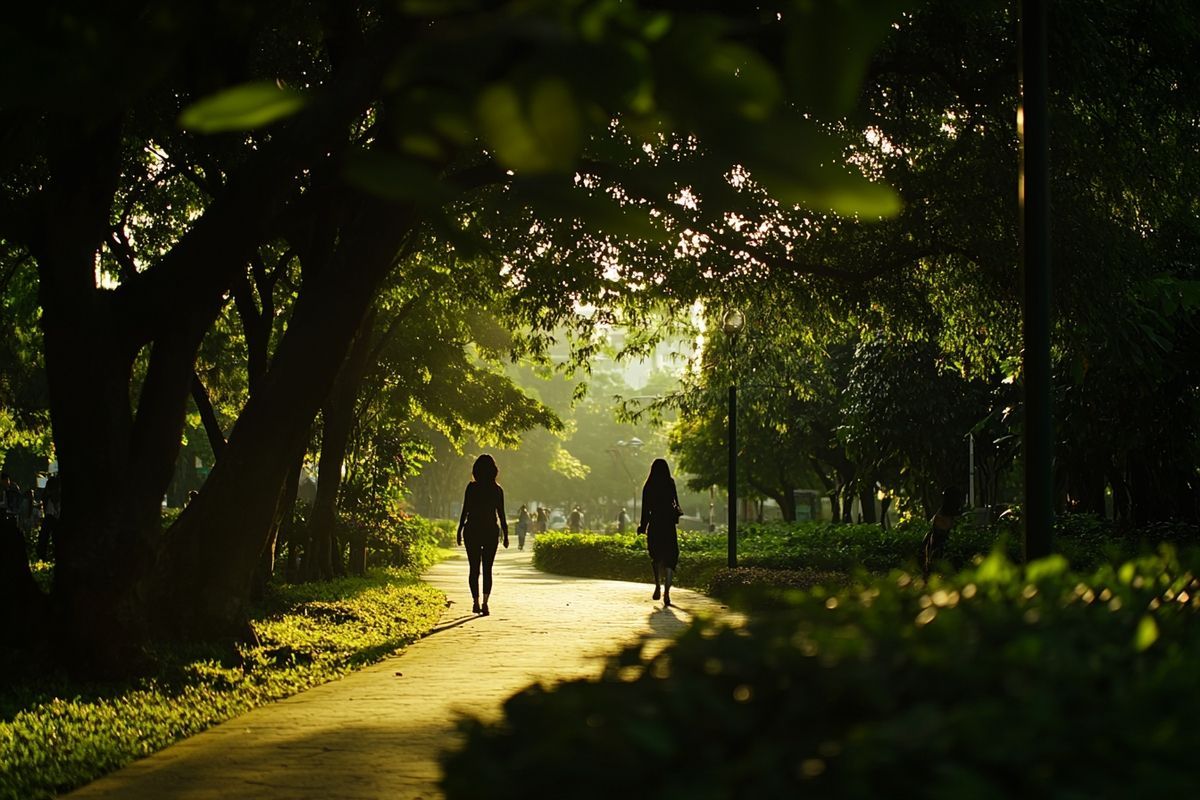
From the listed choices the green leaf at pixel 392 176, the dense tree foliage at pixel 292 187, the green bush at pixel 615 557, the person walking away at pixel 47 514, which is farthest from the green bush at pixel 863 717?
the green bush at pixel 615 557

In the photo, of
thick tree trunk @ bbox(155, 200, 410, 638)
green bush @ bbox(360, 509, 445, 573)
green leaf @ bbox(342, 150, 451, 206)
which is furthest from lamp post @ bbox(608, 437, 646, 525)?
green leaf @ bbox(342, 150, 451, 206)

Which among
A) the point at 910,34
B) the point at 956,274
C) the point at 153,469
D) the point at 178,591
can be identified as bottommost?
the point at 178,591

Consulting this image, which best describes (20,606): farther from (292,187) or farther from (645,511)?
(645,511)

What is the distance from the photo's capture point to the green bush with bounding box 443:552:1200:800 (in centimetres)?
239

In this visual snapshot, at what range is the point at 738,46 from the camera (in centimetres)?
204

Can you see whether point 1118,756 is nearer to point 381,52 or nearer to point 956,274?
point 381,52

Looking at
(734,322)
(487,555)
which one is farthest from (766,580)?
(487,555)

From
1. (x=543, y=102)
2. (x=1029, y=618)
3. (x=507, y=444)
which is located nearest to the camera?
(x=543, y=102)

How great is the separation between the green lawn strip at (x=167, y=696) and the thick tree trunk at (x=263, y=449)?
0.64 metres

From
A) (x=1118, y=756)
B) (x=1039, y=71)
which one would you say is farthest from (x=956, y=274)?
(x=1118, y=756)

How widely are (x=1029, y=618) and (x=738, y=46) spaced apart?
Answer: 181 centimetres

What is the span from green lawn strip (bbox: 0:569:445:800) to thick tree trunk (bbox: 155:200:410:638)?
25.0 inches

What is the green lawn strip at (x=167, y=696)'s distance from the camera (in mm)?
7414

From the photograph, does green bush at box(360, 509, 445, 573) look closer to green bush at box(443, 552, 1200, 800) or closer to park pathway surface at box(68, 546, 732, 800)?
park pathway surface at box(68, 546, 732, 800)
